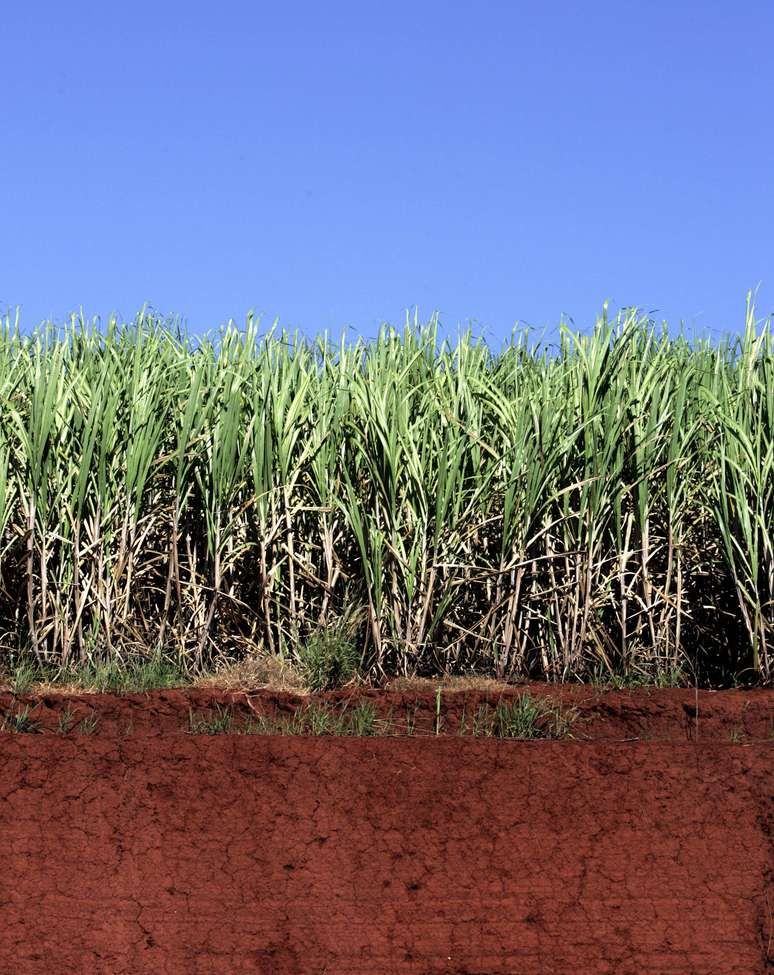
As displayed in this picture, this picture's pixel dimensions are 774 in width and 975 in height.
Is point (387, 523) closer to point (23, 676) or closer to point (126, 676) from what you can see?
point (126, 676)

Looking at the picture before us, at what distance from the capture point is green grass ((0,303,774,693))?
4824 millimetres

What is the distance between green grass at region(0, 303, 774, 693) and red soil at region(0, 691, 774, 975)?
72cm

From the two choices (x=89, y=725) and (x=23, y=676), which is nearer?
(x=89, y=725)

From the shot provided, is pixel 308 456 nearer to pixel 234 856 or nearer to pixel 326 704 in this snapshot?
pixel 326 704

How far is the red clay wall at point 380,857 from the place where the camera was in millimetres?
3781

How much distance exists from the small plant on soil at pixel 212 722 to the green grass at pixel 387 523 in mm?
362

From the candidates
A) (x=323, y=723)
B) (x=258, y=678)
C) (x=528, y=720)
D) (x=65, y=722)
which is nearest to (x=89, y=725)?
(x=65, y=722)

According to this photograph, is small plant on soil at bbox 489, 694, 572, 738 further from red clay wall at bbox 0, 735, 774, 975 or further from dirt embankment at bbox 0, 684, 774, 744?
red clay wall at bbox 0, 735, 774, 975

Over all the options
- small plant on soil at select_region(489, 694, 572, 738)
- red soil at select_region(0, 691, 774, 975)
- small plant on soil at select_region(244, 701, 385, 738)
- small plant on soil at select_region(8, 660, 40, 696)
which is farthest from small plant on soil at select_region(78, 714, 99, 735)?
small plant on soil at select_region(489, 694, 572, 738)

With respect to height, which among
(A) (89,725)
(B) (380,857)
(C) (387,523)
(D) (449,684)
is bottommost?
(B) (380,857)

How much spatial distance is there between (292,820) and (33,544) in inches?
71.6

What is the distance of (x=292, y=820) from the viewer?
393 cm

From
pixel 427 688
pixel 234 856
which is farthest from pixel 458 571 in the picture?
pixel 234 856

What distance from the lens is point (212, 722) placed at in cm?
444
